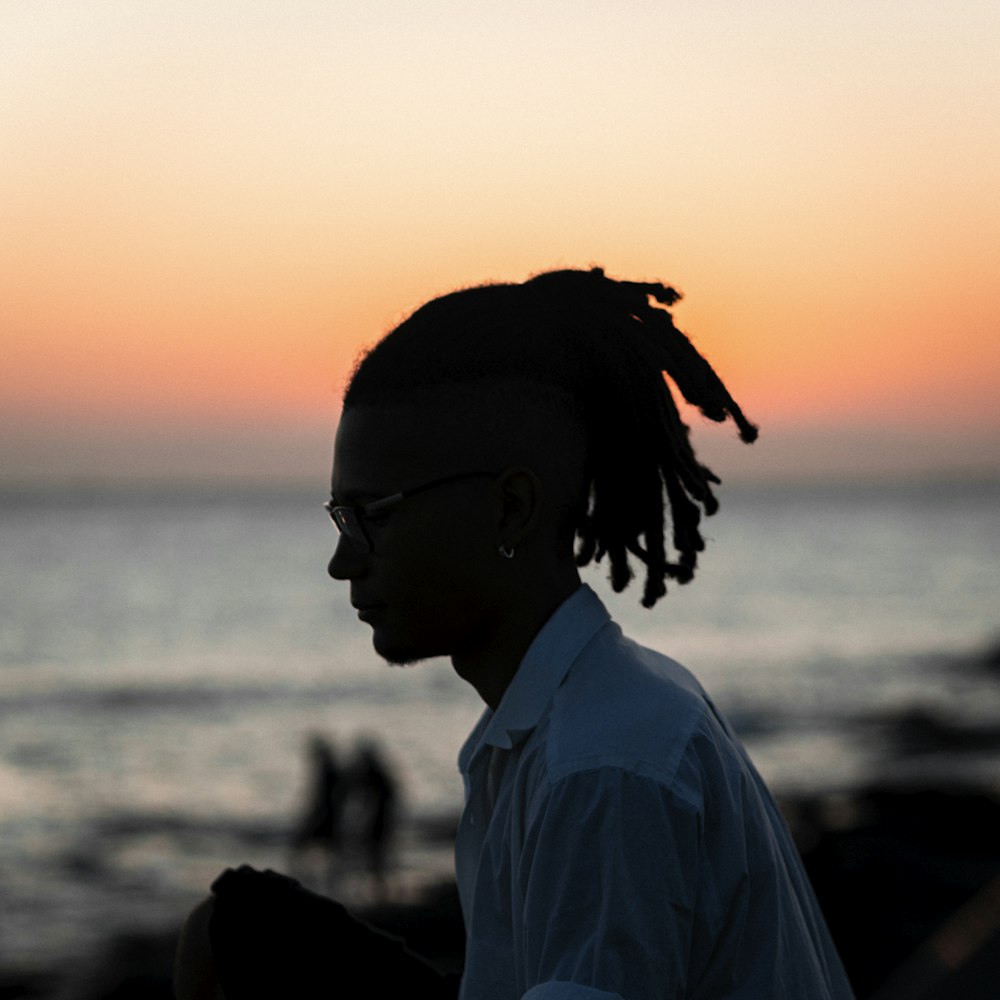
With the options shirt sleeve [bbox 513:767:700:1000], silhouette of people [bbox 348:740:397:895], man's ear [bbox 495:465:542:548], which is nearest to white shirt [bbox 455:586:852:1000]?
shirt sleeve [bbox 513:767:700:1000]

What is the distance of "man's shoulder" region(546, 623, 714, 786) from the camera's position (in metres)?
1.75

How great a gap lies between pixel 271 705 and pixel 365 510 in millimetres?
39789

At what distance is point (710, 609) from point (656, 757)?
2820 inches

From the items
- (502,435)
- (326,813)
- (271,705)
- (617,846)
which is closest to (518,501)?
(502,435)

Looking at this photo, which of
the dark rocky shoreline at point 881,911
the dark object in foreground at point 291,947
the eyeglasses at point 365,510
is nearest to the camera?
the eyeglasses at point 365,510

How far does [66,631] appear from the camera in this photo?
6700 centimetres

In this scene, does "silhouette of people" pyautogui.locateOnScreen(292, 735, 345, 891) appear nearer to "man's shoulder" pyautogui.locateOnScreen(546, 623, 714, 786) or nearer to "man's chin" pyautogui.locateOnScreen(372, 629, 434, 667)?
"man's chin" pyautogui.locateOnScreen(372, 629, 434, 667)

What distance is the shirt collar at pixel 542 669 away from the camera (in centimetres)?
196

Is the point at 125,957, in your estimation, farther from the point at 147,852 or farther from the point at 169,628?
the point at 169,628

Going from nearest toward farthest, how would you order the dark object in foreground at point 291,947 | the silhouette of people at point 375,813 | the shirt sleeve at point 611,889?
the shirt sleeve at point 611,889, the dark object in foreground at point 291,947, the silhouette of people at point 375,813

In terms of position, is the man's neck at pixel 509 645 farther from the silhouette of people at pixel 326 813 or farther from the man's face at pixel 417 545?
the silhouette of people at pixel 326 813

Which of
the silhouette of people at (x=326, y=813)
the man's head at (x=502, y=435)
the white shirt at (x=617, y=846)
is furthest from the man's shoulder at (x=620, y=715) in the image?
the silhouette of people at (x=326, y=813)

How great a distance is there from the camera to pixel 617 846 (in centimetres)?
170

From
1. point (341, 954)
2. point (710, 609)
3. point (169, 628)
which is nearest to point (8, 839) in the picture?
point (341, 954)
